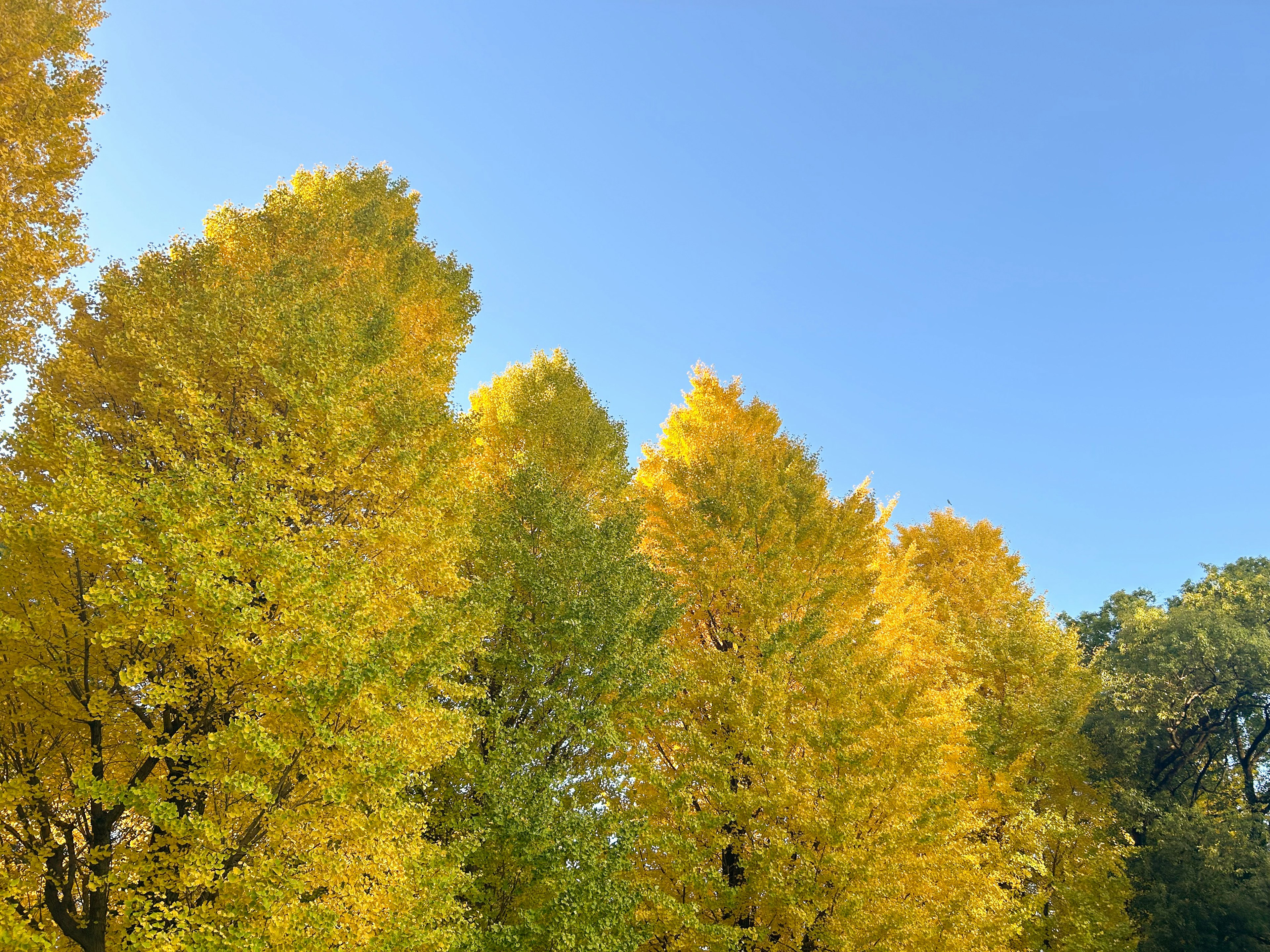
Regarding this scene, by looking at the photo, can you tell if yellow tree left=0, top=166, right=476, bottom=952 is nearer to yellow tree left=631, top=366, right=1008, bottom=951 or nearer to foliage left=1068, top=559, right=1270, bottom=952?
yellow tree left=631, top=366, right=1008, bottom=951

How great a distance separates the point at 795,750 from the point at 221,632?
11458 millimetres

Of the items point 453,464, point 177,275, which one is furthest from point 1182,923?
point 177,275

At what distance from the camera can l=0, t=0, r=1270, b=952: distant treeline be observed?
27.8 feet

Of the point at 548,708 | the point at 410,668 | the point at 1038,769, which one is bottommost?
the point at 1038,769

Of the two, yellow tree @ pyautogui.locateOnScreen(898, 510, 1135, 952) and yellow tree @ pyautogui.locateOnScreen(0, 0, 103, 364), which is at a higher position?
yellow tree @ pyautogui.locateOnScreen(0, 0, 103, 364)

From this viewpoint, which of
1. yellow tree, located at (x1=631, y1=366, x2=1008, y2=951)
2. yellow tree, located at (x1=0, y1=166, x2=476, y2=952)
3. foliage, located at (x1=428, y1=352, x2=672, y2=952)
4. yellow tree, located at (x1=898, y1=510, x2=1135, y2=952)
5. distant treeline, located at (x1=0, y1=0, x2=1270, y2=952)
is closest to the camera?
yellow tree, located at (x1=0, y1=166, x2=476, y2=952)

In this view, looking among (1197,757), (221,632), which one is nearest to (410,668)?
(221,632)

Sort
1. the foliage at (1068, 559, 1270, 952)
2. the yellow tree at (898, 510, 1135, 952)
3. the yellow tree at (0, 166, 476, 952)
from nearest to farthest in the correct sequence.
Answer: the yellow tree at (0, 166, 476, 952)
the yellow tree at (898, 510, 1135, 952)
the foliage at (1068, 559, 1270, 952)

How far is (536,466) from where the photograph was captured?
615 inches

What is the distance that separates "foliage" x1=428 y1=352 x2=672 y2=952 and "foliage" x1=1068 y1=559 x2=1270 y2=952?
19054 millimetres

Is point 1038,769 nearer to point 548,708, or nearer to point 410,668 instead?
point 548,708

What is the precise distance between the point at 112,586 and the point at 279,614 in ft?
6.37

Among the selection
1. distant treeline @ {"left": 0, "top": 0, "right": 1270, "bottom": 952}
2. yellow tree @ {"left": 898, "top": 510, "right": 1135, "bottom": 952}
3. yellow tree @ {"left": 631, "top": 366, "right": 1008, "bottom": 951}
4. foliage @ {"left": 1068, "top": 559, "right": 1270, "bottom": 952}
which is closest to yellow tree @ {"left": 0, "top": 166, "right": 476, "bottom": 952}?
distant treeline @ {"left": 0, "top": 0, "right": 1270, "bottom": 952}

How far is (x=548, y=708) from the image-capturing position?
41.1 feet
